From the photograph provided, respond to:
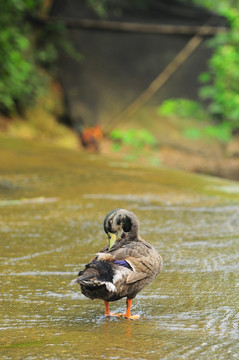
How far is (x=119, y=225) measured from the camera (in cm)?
321

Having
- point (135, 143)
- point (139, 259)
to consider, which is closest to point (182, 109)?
point (135, 143)

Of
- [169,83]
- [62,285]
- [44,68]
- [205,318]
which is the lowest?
[205,318]

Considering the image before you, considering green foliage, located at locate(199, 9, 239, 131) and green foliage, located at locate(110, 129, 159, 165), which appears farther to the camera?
green foliage, located at locate(110, 129, 159, 165)

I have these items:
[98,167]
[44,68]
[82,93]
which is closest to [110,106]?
[82,93]

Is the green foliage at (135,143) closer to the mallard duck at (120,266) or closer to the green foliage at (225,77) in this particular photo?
the green foliage at (225,77)

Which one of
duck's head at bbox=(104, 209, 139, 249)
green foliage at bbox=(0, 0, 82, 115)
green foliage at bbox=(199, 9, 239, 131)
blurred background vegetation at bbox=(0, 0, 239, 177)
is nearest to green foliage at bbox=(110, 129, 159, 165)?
blurred background vegetation at bbox=(0, 0, 239, 177)

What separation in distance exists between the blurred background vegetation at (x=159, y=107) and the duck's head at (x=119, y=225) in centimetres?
1211

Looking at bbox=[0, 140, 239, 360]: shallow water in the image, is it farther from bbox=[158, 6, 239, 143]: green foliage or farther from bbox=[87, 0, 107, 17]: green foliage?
bbox=[87, 0, 107, 17]: green foliage

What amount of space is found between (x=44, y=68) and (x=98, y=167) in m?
9.24

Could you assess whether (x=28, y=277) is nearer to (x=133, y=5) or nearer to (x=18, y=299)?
(x=18, y=299)

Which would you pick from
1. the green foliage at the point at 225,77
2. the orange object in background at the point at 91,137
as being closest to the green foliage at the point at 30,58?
the orange object in background at the point at 91,137

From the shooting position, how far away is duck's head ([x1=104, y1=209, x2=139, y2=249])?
318 centimetres

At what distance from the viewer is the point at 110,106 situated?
16.8 metres

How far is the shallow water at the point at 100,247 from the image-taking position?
2.79 meters
